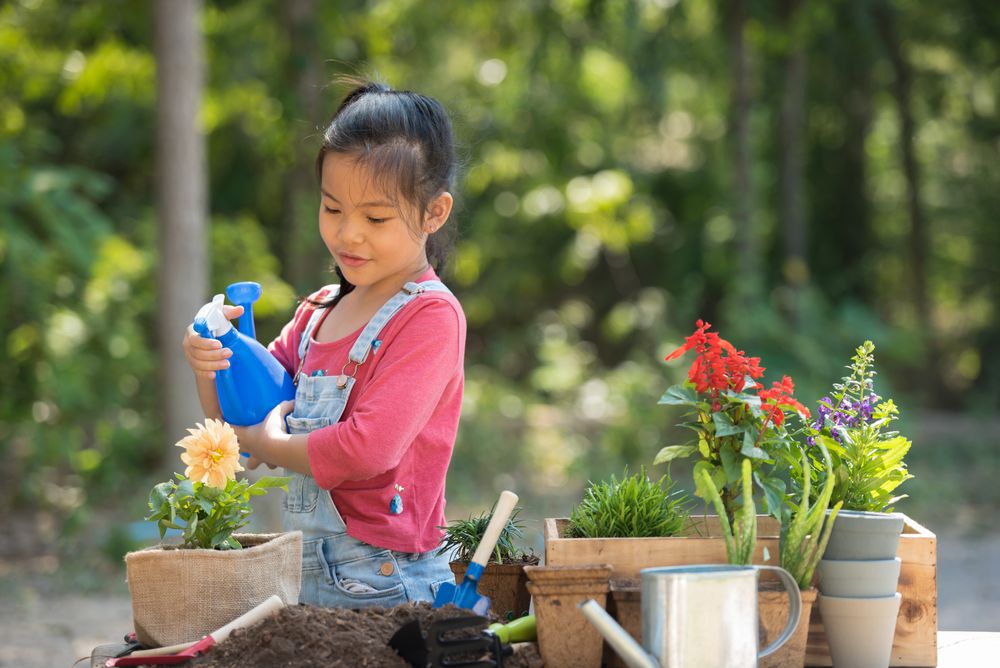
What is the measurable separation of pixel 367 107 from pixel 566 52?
8470 mm

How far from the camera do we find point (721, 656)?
152 cm

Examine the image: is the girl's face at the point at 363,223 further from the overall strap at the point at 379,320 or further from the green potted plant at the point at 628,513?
the green potted plant at the point at 628,513

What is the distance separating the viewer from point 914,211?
12234 mm

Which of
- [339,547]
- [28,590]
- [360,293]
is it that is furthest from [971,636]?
[28,590]

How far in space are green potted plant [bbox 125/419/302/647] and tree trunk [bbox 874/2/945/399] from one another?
10551mm

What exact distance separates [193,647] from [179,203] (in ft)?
18.5

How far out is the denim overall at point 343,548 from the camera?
198 centimetres

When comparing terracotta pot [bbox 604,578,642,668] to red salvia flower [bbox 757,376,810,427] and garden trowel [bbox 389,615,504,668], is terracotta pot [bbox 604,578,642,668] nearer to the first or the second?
garden trowel [bbox 389,615,504,668]

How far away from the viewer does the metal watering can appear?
4.94 feet

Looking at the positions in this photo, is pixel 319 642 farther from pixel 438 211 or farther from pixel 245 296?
pixel 438 211

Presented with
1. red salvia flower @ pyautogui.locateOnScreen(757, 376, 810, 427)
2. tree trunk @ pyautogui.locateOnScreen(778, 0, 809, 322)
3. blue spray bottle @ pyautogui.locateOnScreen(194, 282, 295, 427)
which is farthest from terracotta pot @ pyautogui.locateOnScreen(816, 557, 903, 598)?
tree trunk @ pyautogui.locateOnScreen(778, 0, 809, 322)

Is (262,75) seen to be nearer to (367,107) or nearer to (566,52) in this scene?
(566,52)

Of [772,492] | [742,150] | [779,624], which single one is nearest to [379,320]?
[772,492]

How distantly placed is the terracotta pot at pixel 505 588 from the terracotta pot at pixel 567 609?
24 cm
